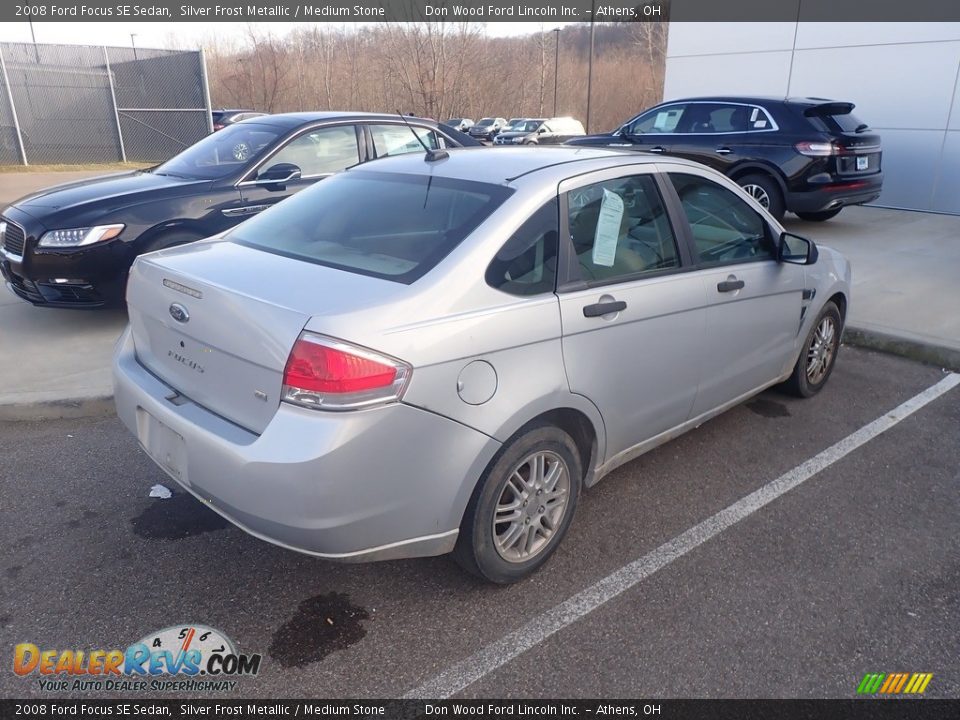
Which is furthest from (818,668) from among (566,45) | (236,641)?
(566,45)

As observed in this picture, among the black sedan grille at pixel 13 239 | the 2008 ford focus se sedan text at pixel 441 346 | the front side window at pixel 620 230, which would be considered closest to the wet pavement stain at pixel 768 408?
the 2008 ford focus se sedan text at pixel 441 346

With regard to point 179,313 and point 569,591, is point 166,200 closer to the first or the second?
point 179,313

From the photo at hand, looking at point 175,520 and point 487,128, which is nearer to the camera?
point 175,520

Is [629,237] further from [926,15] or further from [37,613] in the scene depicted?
[926,15]

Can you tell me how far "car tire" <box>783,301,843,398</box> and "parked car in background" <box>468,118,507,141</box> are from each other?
78.6ft

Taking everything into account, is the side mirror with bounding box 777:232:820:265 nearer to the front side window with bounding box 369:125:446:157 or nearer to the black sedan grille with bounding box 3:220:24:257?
the front side window with bounding box 369:125:446:157

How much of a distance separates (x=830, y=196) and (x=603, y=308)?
7949mm

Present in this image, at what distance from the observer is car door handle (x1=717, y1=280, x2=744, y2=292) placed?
3.56 meters

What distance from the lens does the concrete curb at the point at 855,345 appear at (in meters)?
4.41

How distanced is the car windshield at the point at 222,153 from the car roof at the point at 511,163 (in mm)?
2994

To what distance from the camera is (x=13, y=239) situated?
5.50 meters

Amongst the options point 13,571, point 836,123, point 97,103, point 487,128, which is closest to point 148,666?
point 13,571

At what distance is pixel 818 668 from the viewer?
250 centimetres

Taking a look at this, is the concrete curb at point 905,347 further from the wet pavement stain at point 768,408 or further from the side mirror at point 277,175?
the side mirror at point 277,175
